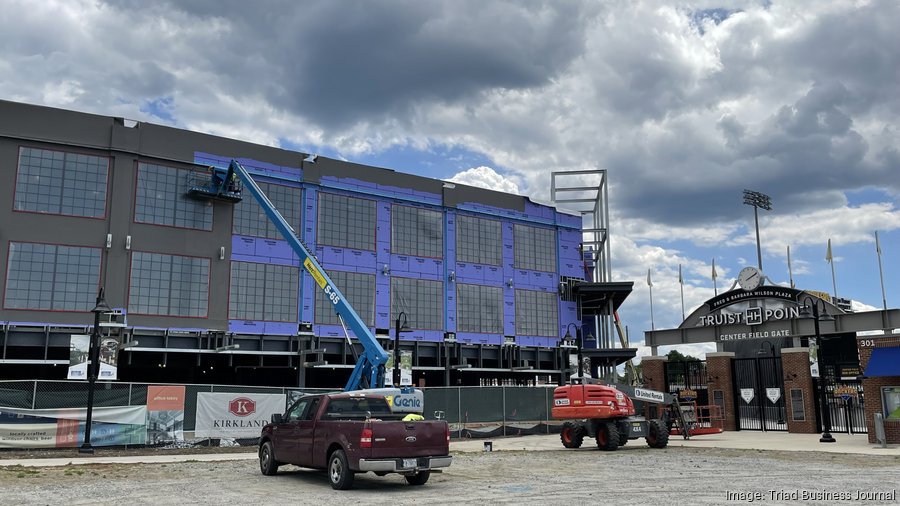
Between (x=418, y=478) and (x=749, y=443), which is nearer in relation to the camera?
(x=418, y=478)

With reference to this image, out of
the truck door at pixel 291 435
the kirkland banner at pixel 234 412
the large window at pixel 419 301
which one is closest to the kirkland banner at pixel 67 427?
the kirkland banner at pixel 234 412

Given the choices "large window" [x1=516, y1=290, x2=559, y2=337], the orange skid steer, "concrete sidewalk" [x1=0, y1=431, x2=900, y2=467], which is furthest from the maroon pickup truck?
"large window" [x1=516, y1=290, x2=559, y2=337]

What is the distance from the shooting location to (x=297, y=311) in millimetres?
45281

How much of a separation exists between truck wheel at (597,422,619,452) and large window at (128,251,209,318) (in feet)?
82.9

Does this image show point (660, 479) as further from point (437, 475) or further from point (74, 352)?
point (74, 352)

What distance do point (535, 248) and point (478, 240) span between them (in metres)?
5.19

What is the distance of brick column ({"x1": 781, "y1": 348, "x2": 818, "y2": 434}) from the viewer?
32.9 meters

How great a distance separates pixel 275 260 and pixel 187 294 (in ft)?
18.2

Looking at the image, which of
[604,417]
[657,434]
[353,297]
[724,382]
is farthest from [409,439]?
[353,297]

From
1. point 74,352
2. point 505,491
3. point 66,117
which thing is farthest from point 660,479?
point 66,117

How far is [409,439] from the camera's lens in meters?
14.3

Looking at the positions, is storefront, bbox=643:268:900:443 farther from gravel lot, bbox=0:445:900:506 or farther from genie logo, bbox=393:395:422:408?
genie logo, bbox=393:395:422:408

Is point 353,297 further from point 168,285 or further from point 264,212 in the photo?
point 168,285

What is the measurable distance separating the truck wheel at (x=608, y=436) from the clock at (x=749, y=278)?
24.9m
